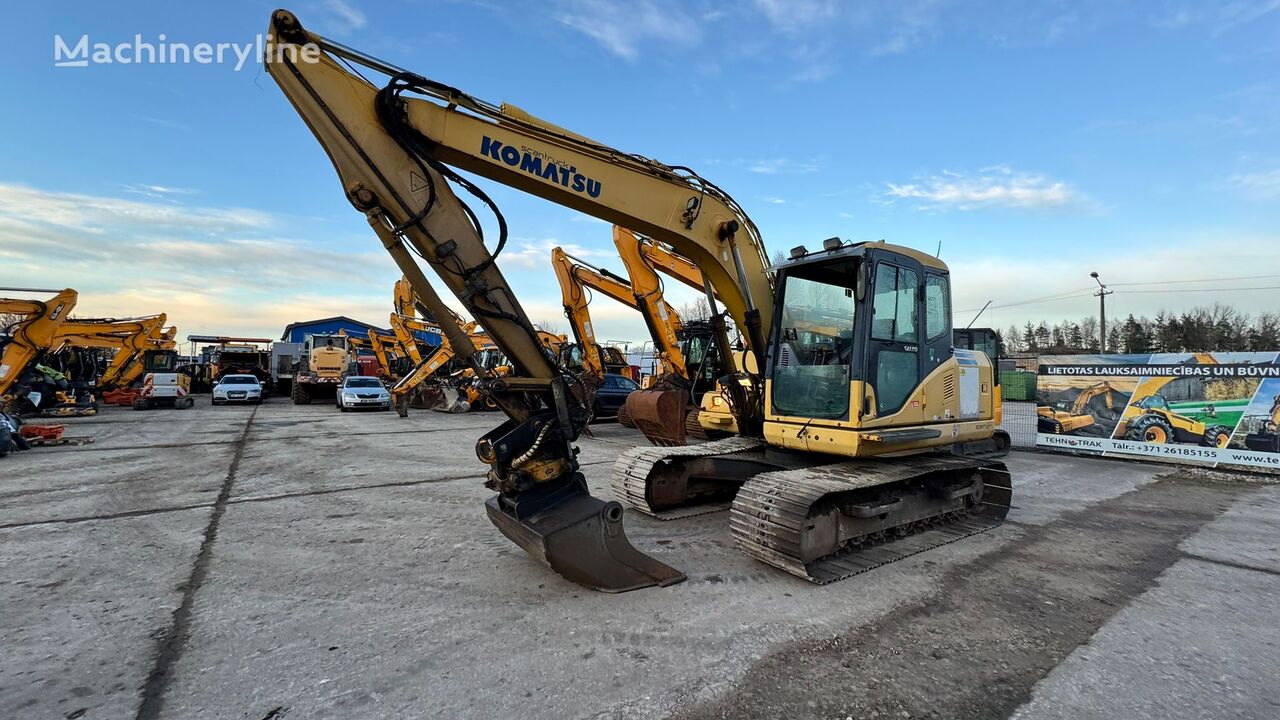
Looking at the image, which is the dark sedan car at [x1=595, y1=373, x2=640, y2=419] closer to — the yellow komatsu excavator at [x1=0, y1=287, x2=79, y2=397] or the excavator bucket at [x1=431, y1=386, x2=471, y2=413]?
the excavator bucket at [x1=431, y1=386, x2=471, y2=413]

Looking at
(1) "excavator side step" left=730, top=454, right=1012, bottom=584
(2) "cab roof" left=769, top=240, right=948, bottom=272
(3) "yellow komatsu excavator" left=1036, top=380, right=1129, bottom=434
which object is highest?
(2) "cab roof" left=769, top=240, right=948, bottom=272

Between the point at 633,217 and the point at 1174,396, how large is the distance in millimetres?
11311

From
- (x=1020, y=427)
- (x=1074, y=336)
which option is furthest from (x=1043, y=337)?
(x=1020, y=427)

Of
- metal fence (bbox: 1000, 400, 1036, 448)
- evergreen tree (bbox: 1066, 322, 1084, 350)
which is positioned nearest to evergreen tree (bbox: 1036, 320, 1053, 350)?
evergreen tree (bbox: 1066, 322, 1084, 350)

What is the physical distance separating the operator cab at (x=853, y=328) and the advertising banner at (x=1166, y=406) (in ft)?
25.3

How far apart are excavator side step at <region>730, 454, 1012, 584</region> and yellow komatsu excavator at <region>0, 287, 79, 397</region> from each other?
2057cm

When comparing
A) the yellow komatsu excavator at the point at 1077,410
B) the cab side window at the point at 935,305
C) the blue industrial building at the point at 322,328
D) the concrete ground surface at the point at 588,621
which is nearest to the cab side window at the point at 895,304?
the cab side window at the point at 935,305

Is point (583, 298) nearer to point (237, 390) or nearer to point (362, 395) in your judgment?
point (362, 395)

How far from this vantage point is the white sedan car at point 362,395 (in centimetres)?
2089

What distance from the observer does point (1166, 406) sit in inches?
425

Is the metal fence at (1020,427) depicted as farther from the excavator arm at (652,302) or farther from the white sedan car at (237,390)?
the white sedan car at (237,390)

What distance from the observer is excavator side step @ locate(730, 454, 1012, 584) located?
4.61m

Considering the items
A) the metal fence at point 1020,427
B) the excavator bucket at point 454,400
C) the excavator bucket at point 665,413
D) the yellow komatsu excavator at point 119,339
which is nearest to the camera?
the excavator bucket at point 665,413

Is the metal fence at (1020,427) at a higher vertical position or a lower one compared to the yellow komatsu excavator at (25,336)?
lower
